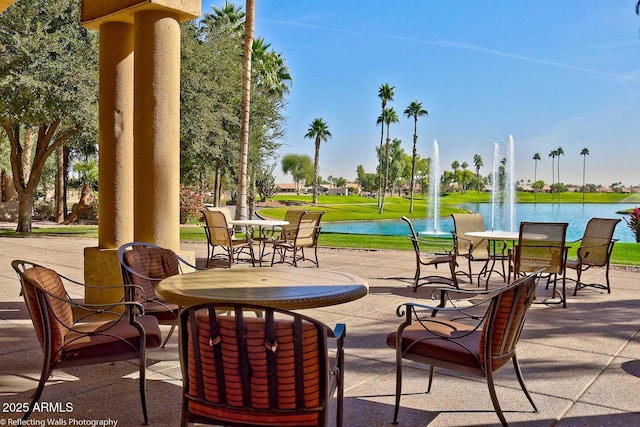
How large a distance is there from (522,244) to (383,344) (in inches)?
112

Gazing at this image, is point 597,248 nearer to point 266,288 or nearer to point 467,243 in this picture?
point 467,243

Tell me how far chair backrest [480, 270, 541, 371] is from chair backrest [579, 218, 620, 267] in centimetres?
482

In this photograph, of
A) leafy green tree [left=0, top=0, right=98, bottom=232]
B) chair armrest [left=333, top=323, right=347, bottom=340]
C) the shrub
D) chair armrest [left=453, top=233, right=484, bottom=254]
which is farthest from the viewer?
the shrub

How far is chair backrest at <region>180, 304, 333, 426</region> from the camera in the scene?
207 centimetres

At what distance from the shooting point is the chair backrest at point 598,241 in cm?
722

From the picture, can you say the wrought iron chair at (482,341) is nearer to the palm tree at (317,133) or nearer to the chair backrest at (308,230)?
the chair backrest at (308,230)

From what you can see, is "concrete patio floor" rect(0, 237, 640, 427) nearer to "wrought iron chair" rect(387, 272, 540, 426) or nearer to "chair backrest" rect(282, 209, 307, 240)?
"wrought iron chair" rect(387, 272, 540, 426)

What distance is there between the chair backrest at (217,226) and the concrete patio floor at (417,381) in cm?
345

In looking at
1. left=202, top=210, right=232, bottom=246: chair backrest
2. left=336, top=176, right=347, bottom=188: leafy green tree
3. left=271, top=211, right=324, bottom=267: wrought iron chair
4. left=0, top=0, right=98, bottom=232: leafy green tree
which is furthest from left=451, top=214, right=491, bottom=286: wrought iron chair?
left=336, top=176, right=347, bottom=188: leafy green tree

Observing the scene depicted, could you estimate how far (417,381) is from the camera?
12.2 ft

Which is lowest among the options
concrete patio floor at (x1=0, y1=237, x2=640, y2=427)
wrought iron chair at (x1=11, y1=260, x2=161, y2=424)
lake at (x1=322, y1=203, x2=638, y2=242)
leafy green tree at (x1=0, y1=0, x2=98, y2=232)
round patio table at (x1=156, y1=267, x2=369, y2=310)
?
lake at (x1=322, y1=203, x2=638, y2=242)

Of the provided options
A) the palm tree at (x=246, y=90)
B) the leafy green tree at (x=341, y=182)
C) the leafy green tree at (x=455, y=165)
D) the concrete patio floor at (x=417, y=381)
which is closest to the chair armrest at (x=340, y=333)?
the concrete patio floor at (x=417, y=381)

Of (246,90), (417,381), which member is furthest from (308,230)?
(246,90)

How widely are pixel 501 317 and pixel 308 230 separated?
6.88 metres
